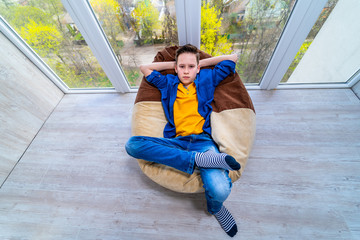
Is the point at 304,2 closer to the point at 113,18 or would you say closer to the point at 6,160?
the point at 113,18

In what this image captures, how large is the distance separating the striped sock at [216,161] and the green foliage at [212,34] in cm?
113

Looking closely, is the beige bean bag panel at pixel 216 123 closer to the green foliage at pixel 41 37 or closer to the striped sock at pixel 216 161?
the striped sock at pixel 216 161

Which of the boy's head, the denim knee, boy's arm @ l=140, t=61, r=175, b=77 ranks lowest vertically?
the denim knee

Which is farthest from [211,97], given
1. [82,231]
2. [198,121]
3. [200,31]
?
[82,231]

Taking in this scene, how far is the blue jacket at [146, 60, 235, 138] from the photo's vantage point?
3.97 ft

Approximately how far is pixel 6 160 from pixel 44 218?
71 cm

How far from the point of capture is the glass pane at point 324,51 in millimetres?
1251

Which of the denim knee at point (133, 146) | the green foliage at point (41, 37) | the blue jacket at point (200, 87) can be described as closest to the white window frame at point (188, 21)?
the blue jacket at point (200, 87)

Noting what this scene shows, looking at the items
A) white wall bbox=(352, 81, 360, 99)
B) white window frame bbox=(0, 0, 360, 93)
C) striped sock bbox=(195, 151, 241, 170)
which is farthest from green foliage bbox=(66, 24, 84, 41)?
white wall bbox=(352, 81, 360, 99)

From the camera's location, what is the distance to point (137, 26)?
4.83ft

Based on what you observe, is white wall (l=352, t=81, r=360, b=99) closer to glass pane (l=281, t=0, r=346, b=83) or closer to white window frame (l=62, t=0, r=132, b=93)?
glass pane (l=281, t=0, r=346, b=83)

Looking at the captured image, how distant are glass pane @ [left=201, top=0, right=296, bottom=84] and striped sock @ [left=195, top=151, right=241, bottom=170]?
1140mm

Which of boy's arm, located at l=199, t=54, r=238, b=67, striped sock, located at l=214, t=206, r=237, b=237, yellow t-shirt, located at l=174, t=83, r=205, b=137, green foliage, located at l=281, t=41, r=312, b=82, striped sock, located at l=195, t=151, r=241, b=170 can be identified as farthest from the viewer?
green foliage, located at l=281, t=41, r=312, b=82

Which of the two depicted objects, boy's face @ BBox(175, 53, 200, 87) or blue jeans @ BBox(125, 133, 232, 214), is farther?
boy's face @ BBox(175, 53, 200, 87)
